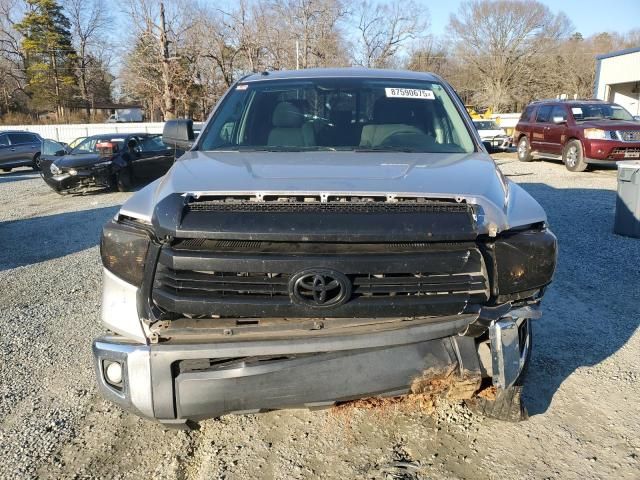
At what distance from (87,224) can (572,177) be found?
1184 cm

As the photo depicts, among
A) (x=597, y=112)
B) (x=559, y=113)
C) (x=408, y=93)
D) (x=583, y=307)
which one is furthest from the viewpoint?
(x=559, y=113)

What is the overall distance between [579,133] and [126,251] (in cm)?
1467

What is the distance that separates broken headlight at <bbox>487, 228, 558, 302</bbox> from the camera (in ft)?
7.50

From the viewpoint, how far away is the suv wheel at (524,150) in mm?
17442

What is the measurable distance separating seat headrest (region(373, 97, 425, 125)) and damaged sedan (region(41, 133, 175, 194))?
33.7 ft

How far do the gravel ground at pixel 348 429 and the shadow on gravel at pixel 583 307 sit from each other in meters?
0.02

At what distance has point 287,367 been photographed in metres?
2.24

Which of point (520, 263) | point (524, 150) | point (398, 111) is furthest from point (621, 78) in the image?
point (520, 263)

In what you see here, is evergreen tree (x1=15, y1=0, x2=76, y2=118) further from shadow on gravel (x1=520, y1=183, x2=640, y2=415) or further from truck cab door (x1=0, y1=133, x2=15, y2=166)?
shadow on gravel (x1=520, y1=183, x2=640, y2=415)

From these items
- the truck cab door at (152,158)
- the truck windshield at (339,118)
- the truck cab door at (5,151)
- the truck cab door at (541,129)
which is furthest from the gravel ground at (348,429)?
the truck cab door at (5,151)

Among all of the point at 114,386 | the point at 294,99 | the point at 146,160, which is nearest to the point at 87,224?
the point at 146,160

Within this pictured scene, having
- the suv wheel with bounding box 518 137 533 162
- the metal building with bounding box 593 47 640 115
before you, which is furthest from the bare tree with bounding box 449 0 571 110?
the suv wheel with bounding box 518 137 533 162

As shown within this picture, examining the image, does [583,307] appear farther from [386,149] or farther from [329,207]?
[329,207]

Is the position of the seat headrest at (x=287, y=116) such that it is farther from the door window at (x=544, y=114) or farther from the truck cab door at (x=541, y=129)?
the door window at (x=544, y=114)
